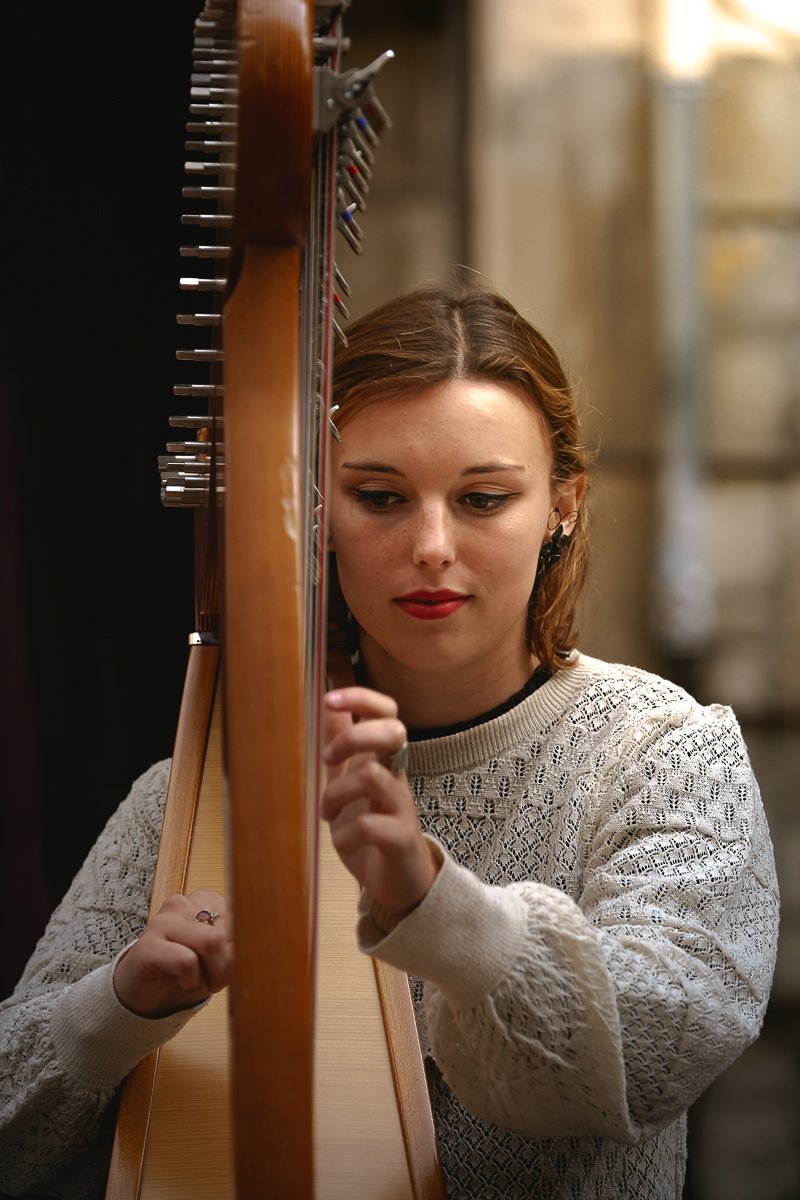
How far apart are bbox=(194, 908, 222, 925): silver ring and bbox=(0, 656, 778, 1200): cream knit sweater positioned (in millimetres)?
105

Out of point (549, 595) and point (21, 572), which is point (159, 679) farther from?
point (549, 595)

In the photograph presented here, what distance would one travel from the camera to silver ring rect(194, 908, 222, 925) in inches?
45.6

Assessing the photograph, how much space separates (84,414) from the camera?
267 centimetres

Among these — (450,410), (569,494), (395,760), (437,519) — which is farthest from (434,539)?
(395,760)

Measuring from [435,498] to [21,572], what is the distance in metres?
1.55

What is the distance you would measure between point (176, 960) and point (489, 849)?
399 millimetres

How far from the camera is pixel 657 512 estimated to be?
274cm

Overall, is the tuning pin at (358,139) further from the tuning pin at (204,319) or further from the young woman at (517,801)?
the young woman at (517,801)

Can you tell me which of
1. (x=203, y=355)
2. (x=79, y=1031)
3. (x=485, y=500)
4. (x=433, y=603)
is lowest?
(x=79, y=1031)

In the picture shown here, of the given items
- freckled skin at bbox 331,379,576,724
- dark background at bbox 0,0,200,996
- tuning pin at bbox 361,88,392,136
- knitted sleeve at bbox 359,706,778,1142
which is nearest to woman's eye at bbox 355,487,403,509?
freckled skin at bbox 331,379,576,724

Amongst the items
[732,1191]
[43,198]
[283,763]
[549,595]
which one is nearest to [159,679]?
[43,198]

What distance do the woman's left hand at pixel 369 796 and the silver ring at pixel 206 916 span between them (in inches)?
10.2

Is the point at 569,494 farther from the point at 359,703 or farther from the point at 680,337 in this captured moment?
the point at 680,337

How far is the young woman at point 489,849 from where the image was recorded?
996mm
